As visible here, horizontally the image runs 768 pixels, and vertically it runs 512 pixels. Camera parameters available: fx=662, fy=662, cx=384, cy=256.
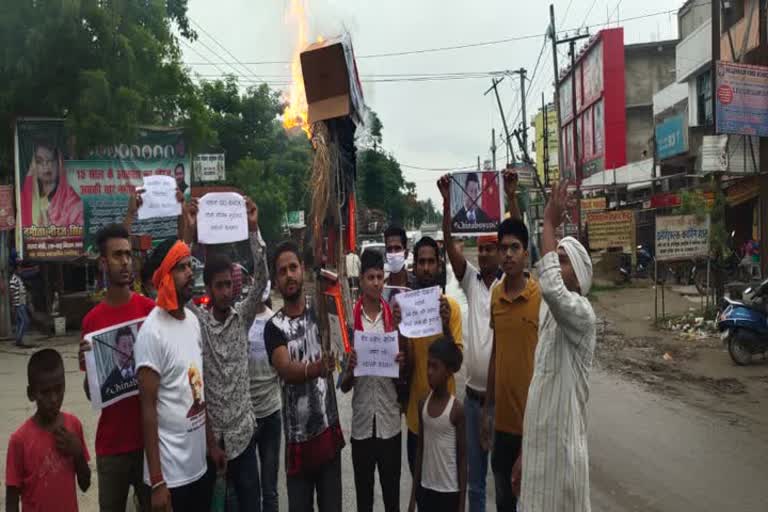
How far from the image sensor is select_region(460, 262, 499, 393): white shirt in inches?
171

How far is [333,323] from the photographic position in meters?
3.70

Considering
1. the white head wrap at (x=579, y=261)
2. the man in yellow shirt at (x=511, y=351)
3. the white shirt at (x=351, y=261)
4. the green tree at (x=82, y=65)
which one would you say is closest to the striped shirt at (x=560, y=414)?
the white head wrap at (x=579, y=261)

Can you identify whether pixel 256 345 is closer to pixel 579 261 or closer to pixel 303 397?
pixel 303 397

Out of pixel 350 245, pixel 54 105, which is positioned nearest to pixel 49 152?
pixel 54 105

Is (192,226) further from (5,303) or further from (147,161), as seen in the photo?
(5,303)

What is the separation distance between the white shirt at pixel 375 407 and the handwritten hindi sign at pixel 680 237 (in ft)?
40.6

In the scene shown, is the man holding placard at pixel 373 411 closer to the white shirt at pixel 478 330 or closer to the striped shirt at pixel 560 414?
the white shirt at pixel 478 330

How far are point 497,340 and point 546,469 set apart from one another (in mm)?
972

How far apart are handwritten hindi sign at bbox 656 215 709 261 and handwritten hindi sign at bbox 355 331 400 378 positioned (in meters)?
12.5

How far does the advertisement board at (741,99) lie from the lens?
44.8ft

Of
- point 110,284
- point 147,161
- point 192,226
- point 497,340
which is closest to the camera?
point 110,284

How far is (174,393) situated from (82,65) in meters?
14.7

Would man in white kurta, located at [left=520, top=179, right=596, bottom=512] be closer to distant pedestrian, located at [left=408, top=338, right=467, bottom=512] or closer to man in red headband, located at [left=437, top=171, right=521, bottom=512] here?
distant pedestrian, located at [left=408, top=338, right=467, bottom=512]

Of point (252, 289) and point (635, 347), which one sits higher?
point (252, 289)
